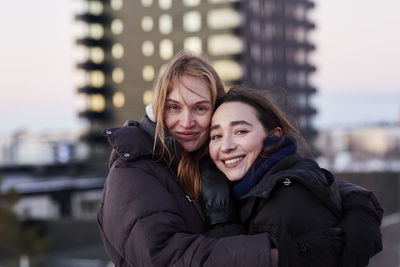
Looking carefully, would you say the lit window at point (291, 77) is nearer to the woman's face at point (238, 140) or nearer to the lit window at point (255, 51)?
the lit window at point (255, 51)

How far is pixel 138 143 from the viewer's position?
7.59 feet

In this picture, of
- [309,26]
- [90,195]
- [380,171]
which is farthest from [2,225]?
[309,26]

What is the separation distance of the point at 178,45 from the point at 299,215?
46596 millimetres

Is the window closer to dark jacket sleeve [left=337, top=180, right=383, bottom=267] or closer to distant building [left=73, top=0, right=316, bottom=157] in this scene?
distant building [left=73, top=0, right=316, bottom=157]

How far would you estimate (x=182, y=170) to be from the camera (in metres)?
2.40

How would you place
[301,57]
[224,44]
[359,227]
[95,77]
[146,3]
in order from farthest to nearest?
[95,77], [301,57], [146,3], [224,44], [359,227]

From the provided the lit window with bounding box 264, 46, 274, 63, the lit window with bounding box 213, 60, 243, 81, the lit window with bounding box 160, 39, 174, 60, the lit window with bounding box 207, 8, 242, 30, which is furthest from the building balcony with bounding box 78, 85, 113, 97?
the lit window with bounding box 264, 46, 274, 63

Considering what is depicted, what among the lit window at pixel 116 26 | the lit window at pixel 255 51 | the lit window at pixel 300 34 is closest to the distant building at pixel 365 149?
the lit window at pixel 255 51

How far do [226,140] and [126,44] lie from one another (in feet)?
161

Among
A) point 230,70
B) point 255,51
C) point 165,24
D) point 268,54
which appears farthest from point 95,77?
point 268,54

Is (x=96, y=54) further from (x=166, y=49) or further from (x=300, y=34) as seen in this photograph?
(x=300, y=34)

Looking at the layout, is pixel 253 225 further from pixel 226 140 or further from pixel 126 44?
pixel 126 44

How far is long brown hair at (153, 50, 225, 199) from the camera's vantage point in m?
2.39

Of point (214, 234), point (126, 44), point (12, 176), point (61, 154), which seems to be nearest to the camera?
point (214, 234)
